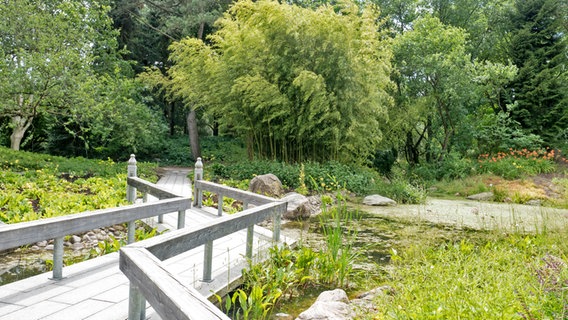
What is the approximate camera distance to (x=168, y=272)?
1864 mm

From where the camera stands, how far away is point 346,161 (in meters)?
12.1

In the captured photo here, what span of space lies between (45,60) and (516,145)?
16073 millimetres

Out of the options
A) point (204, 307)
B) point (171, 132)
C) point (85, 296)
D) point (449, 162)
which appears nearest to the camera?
point (204, 307)

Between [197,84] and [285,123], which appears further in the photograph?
[197,84]

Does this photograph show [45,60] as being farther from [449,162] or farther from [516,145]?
[516,145]

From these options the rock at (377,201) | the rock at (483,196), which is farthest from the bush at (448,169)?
the rock at (377,201)

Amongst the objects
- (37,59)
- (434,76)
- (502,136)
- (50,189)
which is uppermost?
(434,76)

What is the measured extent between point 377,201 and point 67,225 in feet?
24.3

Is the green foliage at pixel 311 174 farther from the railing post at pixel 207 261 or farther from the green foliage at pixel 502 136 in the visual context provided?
the green foliage at pixel 502 136

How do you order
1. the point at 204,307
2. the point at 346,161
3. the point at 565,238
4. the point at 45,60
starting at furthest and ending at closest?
the point at 346,161 < the point at 45,60 < the point at 565,238 < the point at 204,307

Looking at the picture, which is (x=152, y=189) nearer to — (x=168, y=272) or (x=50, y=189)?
(x=50, y=189)

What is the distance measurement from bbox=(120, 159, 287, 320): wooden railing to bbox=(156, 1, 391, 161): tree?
657 cm

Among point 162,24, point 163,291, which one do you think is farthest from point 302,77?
point 162,24

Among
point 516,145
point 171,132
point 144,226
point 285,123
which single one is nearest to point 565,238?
point 144,226
